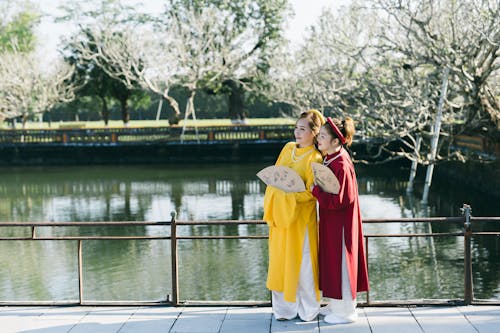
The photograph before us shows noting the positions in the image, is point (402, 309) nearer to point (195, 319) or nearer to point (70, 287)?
point (195, 319)

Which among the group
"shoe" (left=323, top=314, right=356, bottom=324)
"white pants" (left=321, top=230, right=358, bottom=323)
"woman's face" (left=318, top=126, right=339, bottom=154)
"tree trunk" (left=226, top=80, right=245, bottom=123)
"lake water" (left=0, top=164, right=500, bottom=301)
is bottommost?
"lake water" (left=0, top=164, right=500, bottom=301)

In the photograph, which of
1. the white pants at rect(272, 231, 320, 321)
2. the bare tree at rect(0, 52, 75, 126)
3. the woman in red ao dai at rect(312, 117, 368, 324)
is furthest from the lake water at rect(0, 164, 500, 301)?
the bare tree at rect(0, 52, 75, 126)

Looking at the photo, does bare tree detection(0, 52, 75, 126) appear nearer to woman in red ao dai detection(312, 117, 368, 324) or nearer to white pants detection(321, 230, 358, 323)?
woman in red ao dai detection(312, 117, 368, 324)

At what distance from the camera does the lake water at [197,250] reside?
11.9 m

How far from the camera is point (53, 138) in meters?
36.2

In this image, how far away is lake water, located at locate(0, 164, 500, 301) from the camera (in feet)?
38.9

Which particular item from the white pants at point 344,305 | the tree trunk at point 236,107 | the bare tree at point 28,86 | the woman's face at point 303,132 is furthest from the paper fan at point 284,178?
the bare tree at point 28,86

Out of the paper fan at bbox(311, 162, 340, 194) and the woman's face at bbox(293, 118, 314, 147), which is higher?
the woman's face at bbox(293, 118, 314, 147)

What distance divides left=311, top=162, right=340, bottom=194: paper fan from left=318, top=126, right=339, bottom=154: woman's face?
8.1 inches

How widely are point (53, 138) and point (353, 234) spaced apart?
107 feet

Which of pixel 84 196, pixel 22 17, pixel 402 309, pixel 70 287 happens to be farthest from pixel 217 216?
Answer: pixel 22 17

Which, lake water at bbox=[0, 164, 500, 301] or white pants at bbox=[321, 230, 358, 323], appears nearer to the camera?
white pants at bbox=[321, 230, 358, 323]

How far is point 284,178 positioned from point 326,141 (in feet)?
1.31

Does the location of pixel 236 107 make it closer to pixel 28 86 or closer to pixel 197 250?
pixel 28 86
